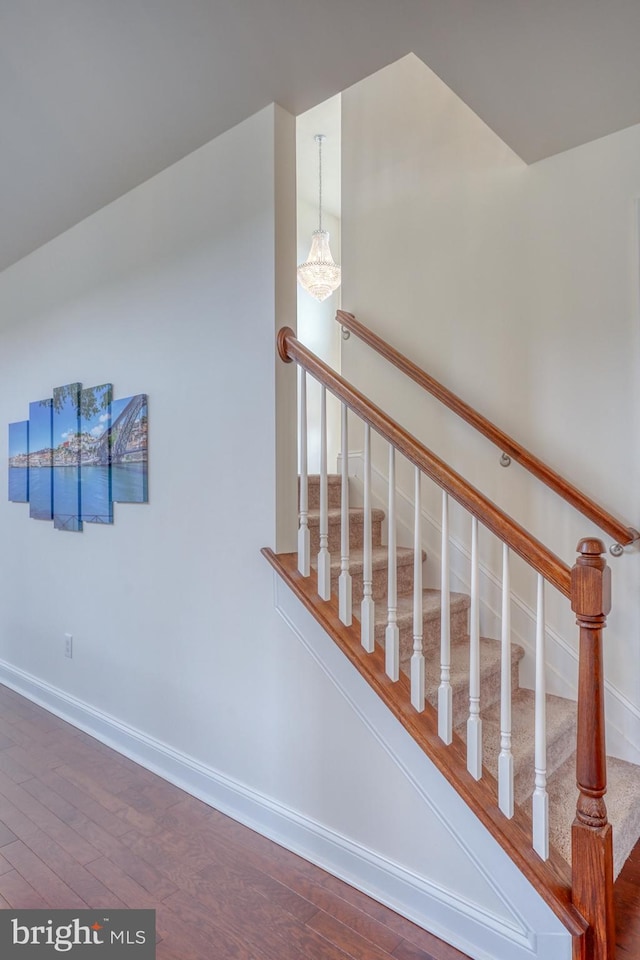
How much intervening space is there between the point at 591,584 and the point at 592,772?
47 cm

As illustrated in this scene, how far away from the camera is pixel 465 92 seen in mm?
1941

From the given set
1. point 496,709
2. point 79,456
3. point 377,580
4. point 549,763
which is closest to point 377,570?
point 377,580

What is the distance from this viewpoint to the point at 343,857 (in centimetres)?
180

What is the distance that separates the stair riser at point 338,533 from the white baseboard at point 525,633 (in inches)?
5.1

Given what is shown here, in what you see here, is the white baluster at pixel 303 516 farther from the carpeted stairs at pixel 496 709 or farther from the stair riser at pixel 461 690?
the stair riser at pixel 461 690

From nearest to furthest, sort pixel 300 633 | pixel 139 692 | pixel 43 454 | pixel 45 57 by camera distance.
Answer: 1. pixel 45 57
2. pixel 300 633
3. pixel 139 692
4. pixel 43 454

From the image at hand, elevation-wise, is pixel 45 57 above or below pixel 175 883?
above

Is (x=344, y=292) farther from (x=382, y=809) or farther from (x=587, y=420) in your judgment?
(x=382, y=809)

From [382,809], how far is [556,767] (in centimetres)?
69

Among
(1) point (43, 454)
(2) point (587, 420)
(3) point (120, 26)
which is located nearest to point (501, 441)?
(2) point (587, 420)

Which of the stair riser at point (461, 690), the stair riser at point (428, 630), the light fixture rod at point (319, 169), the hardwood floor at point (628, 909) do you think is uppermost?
the light fixture rod at point (319, 169)

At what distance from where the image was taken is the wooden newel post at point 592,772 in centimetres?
131

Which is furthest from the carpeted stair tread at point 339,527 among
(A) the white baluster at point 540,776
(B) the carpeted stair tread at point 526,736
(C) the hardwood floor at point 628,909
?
(C) the hardwood floor at point 628,909

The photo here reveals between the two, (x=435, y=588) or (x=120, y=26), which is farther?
(x=435, y=588)
